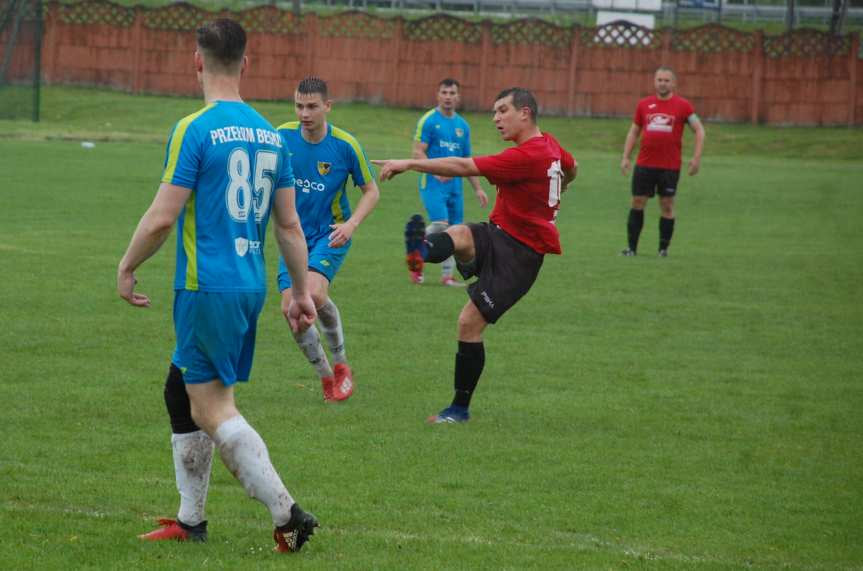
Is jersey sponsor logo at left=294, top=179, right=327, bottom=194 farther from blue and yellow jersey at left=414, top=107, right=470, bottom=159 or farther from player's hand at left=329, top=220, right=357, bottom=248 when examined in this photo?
blue and yellow jersey at left=414, top=107, right=470, bottom=159

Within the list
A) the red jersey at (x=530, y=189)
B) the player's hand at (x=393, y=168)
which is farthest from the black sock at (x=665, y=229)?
the player's hand at (x=393, y=168)

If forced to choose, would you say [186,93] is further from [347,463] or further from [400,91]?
[347,463]

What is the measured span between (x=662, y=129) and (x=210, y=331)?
556 inches

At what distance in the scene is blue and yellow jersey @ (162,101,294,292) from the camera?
5.45 metres

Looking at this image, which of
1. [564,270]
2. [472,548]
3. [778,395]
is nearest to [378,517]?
[472,548]

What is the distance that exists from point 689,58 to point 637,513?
3759 cm

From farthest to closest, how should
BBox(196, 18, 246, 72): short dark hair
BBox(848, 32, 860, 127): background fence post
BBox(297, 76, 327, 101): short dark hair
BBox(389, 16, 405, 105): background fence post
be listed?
BBox(389, 16, 405, 105): background fence post < BBox(848, 32, 860, 127): background fence post < BBox(297, 76, 327, 101): short dark hair < BBox(196, 18, 246, 72): short dark hair

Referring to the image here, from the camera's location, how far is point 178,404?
19.2 feet

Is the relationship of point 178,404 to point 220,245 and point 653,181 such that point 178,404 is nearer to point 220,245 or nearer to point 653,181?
point 220,245

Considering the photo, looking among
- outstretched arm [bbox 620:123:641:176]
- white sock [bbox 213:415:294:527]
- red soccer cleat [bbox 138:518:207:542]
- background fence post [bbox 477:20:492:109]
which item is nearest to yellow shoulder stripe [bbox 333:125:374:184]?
red soccer cleat [bbox 138:518:207:542]

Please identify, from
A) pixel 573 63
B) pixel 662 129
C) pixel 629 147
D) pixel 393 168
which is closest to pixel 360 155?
pixel 393 168

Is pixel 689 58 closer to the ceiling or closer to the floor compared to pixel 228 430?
closer to the ceiling

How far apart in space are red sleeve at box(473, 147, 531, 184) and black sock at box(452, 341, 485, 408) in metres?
1.15

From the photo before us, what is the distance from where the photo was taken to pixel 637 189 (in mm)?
18828
